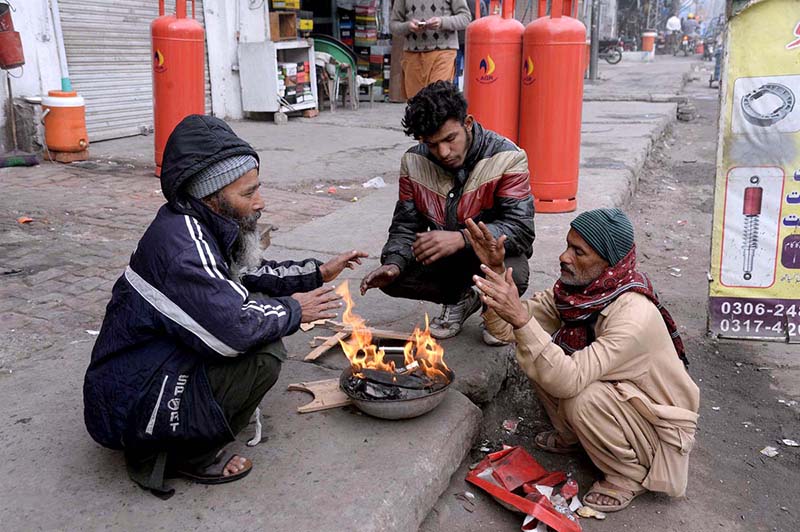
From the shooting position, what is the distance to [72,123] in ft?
23.3

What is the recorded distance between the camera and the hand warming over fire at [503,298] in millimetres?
2473

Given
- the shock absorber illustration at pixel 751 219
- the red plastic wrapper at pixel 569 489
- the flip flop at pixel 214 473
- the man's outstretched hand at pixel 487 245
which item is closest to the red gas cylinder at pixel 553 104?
the shock absorber illustration at pixel 751 219

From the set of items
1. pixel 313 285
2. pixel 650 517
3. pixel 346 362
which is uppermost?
pixel 313 285

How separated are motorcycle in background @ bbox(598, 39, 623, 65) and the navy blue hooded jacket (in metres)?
25.6

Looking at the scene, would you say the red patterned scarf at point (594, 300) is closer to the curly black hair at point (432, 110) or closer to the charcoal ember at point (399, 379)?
the charcoal ember at point (399, 379)

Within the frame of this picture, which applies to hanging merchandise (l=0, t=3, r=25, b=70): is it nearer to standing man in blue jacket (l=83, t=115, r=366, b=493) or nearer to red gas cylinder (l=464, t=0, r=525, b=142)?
red gas cylinder (l=464, t=0, r=525, b=142)

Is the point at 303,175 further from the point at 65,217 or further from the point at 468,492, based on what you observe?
the point at 468,492

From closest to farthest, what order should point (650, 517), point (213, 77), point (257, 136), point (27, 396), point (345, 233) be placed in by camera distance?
point (650, 517) < point (27, 396) < point (345, 233) < point (257, 136) < point (213, 77)

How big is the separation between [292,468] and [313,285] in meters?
0.73

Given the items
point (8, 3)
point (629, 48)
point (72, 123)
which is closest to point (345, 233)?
point (72, 123)

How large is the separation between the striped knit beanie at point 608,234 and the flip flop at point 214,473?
1.40m

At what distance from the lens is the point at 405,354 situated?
305 centimetres

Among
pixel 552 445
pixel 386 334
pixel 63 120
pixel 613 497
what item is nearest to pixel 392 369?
pixel 386 334

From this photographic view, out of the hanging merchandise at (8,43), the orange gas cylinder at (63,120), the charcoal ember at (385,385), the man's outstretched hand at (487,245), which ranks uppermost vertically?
the hanging merchandise at (8,43)
